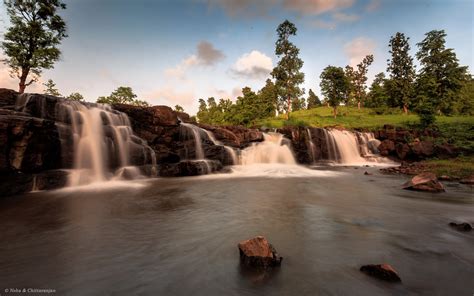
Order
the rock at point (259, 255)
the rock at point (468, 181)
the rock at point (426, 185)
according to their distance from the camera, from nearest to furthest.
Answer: the rock at point (259, 255)
the rock at point (426, 185)
the rock at point (468, 181)

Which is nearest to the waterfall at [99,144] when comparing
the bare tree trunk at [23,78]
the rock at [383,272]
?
the rock at [383,272]

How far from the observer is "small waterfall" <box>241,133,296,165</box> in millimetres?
24452

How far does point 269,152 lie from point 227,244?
70.5ft

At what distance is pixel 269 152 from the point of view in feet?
85.3

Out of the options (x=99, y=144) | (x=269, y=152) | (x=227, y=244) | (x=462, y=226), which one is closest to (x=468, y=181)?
(x=462, y=226)

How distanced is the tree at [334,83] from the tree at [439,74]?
16138 mm

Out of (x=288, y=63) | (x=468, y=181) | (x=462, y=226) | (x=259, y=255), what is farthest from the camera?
(x=288, y=63)

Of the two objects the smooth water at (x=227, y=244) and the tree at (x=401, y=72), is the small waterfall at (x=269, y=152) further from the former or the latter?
the tree at (x=401, y=72)

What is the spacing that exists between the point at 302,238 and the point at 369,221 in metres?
2.67

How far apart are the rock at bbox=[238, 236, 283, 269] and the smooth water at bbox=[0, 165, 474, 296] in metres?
0.19

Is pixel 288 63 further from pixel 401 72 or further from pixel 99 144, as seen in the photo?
pixel 99 144

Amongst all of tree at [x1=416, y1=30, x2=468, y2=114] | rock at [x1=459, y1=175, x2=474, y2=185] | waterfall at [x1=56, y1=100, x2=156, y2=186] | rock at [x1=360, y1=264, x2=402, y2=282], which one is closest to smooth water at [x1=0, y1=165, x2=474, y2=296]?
rock at [x1=360, y1=264, x2=402, y2=282]

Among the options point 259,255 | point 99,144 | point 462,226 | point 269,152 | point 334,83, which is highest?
point 334,83

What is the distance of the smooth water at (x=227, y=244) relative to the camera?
336 centimetres
